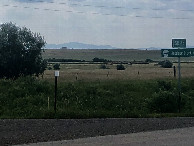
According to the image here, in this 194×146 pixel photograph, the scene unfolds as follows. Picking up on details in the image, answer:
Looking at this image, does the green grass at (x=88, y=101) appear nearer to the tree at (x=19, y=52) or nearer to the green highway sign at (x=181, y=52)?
the green highway sign at (x=181, y=52)

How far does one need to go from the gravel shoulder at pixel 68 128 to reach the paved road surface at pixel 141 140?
0.60 m

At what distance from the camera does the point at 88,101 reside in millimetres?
26266

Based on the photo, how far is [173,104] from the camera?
79.0 feet

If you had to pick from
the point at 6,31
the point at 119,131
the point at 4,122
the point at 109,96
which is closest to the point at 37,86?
the point at 109,96

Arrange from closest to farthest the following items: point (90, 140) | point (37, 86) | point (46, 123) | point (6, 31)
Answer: point (90, 140) → point (46, 123) → point (37, 86) → point (6, 31)

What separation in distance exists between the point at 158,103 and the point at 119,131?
31.1ft

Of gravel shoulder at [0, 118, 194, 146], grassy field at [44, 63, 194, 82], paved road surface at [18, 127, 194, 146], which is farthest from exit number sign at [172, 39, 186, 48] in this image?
grassy field at [44, 63, 194, 82]

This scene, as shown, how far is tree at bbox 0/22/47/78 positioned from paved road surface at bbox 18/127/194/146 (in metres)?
33.6

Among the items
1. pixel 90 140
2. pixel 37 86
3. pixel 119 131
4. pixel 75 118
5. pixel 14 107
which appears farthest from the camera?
pixel 37 86

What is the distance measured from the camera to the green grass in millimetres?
20672

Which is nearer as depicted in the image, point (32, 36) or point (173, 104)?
point (173, 104)

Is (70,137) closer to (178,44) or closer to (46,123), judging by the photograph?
(46,123)

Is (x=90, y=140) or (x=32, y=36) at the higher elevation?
(x=32, y=36)

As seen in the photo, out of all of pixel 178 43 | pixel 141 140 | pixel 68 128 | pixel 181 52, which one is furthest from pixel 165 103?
pixel 141 140
